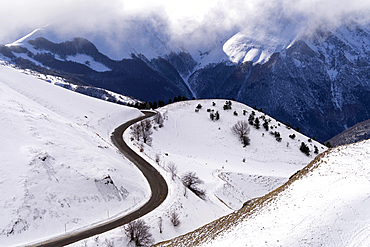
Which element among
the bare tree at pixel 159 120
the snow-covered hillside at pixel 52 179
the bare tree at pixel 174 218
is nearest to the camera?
the snow-covered hillside at pixel 52 179

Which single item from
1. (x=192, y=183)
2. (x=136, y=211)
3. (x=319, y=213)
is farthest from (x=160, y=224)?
(x=319, y=213)

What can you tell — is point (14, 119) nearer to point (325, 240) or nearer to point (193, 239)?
point (193, 239)

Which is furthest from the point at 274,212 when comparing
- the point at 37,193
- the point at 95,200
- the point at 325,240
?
the point at 37,193

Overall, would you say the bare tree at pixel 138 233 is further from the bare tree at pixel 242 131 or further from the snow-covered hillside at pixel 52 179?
the bare tree at pixel 242 131

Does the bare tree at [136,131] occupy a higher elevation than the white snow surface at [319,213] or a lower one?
higher

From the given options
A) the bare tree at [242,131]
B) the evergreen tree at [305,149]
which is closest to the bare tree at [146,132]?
the bare tree at [242,131]

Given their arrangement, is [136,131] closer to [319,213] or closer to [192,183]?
[192,183]

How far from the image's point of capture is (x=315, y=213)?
16406 mm

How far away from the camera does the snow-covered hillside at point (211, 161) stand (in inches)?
1254

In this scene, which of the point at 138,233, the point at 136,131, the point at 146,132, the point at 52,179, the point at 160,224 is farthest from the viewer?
the point at 146,132

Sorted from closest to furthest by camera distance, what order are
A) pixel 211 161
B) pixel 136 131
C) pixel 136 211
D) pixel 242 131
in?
pixel 136 211 → pixel 211 161 → pixel 136 131 → pixel 242 131

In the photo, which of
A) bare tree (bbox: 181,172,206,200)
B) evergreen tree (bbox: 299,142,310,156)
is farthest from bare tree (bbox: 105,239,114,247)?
evergreen tree (bbox: 299,142,310,156)

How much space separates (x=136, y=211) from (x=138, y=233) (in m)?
5.36

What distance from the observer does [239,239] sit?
1694 centimetres
